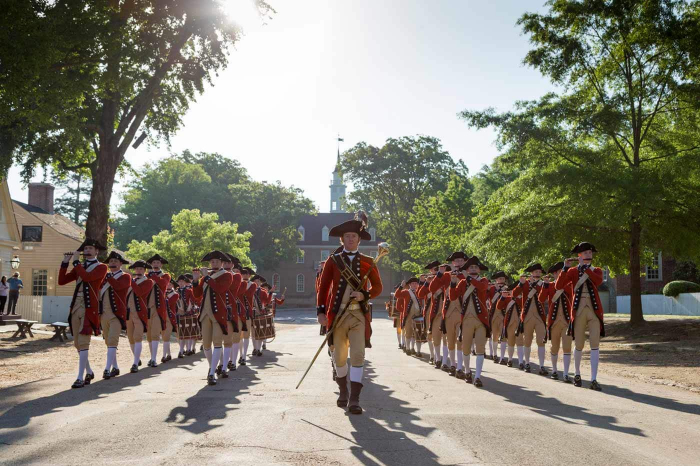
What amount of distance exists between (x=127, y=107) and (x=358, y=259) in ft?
69.5

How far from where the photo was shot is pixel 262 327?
18.1 m

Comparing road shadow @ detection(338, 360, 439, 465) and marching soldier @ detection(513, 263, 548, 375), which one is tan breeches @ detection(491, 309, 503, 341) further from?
road shadow @ detection(338, 360, 439, 465)

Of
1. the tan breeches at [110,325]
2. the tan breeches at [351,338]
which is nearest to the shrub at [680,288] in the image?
the tan breeches at [110,325]

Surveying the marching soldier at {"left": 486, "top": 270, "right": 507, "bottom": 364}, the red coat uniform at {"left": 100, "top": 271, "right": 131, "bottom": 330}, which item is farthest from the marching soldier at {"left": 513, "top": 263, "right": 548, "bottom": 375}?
the red coat uniform at {"left": 100, "top": 271, "right": 131, "bottom": 330}

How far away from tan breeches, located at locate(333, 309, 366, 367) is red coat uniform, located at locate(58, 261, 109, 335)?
187 inches

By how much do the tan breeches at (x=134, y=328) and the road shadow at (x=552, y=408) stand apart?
6661mm

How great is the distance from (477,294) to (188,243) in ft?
120

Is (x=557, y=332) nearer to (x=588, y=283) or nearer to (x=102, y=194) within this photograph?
(x=588, y=283)

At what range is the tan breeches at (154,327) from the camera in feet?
50.6

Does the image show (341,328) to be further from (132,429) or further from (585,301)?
(585,301)

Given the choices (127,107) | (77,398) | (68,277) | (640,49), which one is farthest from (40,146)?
(640,49)

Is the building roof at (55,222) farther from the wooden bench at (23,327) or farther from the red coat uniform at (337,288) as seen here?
the red coat uniform at (337,288)

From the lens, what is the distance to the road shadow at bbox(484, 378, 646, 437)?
7.89 metres

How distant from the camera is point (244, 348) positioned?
16.4 metres
